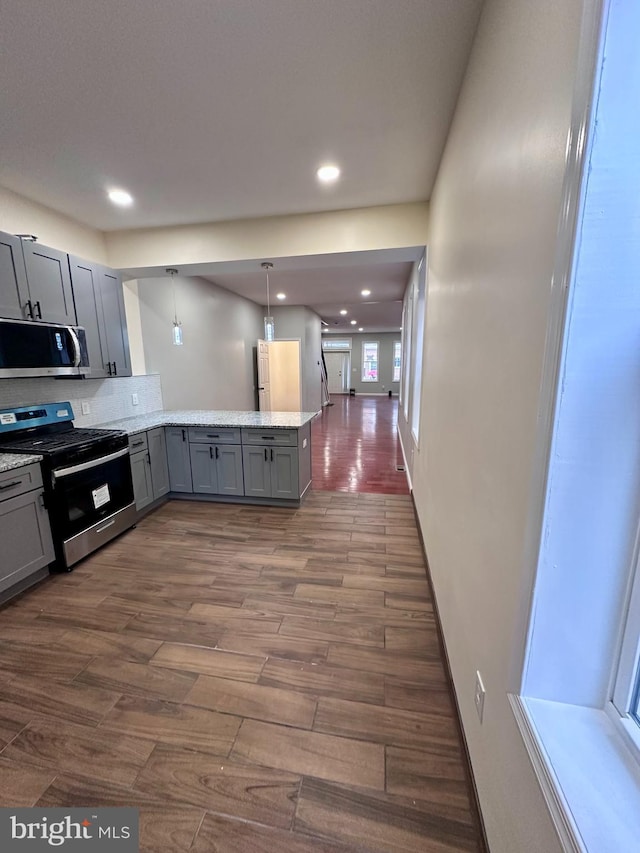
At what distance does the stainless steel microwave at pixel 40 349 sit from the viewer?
90.4 inches

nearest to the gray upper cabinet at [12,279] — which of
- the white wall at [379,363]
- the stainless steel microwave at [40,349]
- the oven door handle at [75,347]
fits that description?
the stainless steel microwave at [40,349]

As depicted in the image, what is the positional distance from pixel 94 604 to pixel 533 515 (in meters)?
2.55

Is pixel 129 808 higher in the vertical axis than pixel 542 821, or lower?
lower

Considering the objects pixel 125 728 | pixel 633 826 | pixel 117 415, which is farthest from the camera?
pixel 117 415

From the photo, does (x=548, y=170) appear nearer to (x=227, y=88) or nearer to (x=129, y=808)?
(x=227, y=88)

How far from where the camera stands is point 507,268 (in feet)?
3.24

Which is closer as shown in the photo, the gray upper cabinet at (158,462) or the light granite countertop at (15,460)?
the light granite countertop at (15,460)

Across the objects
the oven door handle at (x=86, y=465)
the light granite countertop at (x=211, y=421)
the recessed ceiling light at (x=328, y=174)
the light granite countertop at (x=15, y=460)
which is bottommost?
the oven door handle at (x=86, y=465)

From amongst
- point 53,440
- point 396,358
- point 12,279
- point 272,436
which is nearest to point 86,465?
point 53,440

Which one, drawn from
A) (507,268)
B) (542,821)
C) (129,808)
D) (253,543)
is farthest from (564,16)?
(253,543)

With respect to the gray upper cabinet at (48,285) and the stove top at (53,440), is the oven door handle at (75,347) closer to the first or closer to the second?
the gray upper cabinet at (48,285)

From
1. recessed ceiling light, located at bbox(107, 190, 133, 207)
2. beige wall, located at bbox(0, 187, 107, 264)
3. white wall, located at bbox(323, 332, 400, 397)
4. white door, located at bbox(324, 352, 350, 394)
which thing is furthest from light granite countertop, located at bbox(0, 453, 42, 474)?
white door, located at bbox(324, 352, 350, 394)

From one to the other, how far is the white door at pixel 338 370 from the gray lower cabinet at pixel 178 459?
35.8ft

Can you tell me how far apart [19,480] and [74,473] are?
0.34m
